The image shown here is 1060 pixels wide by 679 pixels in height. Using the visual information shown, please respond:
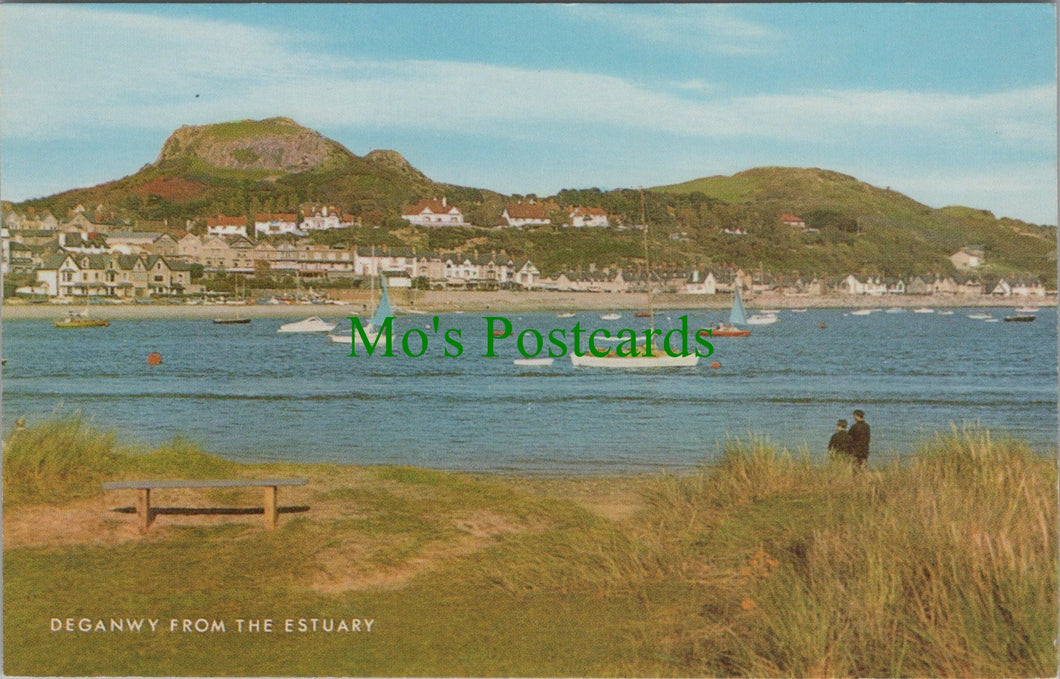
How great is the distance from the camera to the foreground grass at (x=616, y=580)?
6.33 meters

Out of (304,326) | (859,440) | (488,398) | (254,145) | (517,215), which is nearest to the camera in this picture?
(859,440)

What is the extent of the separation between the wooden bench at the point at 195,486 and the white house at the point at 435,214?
4.00m

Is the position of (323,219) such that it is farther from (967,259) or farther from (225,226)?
(967,259)

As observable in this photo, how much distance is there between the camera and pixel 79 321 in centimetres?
1328

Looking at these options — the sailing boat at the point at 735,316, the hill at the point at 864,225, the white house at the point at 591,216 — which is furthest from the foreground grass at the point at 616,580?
the sailing boat at the point at 735,316

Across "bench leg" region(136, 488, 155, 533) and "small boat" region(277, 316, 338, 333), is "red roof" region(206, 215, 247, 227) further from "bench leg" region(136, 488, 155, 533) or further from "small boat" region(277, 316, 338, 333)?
"bench leg" region(136, 488, 155, 533)

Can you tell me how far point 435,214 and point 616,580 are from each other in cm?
552

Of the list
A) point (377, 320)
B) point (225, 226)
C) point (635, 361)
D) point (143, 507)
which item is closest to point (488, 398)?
point (635, 361)

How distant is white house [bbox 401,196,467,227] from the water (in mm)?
1201

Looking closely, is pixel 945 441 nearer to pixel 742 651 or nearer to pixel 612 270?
pixel 742 651

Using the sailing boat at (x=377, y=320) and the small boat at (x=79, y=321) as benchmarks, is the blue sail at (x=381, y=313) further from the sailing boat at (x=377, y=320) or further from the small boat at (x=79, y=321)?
the small boat at (x=79, y=321)

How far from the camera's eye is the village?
1116cm

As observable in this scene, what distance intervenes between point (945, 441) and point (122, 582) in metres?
7.68

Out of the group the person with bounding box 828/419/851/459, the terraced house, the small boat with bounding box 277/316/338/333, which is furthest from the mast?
the terraced house
